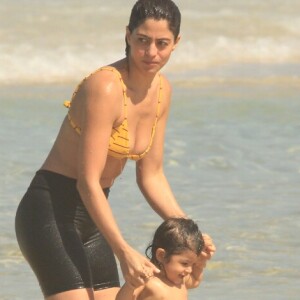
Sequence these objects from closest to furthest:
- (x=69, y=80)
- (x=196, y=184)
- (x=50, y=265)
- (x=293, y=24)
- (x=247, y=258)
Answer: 1. (x=50, y=265)
2. (x=247, y=258)
3. (x=196, y=184)
4. (x=69, y=80)
5. (x=293, y=24)

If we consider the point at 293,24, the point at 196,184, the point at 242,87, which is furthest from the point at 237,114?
the point at 293,24

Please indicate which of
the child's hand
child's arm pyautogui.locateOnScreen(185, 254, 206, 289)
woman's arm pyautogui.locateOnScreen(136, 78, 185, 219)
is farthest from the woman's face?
child's arm pyautogui.locateOnScreen(185, 254, 206, 289)

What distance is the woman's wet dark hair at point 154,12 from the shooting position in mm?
3898

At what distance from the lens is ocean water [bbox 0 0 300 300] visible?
6.65 metres

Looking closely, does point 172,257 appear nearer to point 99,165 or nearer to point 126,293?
point 126,293

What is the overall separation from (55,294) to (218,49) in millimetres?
11793

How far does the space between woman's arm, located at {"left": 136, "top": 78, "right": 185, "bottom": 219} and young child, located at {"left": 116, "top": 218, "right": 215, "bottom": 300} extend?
244 mm

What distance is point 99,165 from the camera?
3.84 m

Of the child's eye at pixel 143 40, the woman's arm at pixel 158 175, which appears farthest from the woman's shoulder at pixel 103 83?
the woman's arm at pixel 158 175

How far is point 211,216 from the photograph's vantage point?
24.7ft

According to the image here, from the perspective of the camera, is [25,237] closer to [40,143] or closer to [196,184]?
[196,184]

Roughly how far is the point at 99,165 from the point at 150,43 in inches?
18.2

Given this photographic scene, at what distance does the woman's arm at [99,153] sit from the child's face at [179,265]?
0.83 ft

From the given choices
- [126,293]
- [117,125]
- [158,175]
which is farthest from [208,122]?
[126,293]
